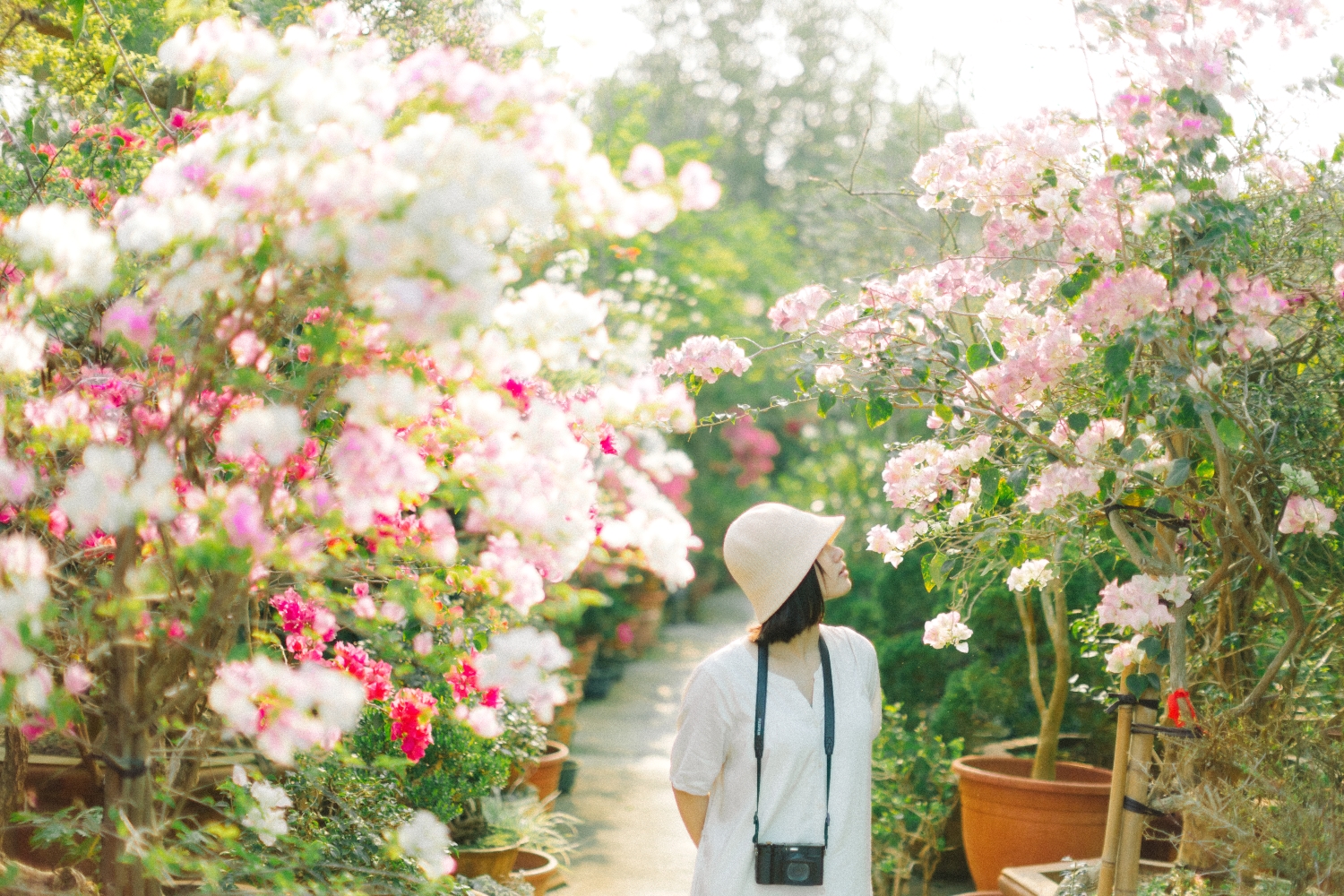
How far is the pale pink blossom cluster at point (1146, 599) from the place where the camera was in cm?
229

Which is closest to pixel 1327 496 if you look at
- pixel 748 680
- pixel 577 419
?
pixel 748 680

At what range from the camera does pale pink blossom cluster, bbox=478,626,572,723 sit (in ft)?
4.60

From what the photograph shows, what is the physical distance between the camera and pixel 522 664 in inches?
55.8

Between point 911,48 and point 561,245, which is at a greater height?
point 911,48

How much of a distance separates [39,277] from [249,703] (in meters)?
0.65

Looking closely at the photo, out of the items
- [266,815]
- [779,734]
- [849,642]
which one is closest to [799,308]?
[849,642]

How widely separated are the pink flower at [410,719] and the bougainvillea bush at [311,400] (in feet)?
2.65

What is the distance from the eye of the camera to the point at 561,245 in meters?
1.62

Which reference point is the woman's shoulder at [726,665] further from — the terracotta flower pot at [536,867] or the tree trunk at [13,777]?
the terracotta flower pot at [536,867]

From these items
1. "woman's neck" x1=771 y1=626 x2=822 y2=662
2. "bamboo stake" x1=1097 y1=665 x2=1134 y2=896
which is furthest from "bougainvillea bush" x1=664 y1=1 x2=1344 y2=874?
"woman's neck" x1=771 y1=626 x2=822 y2=662

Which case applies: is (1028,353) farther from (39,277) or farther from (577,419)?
(39,277)

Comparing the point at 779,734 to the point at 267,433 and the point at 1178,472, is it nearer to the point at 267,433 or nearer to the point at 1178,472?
the point at 1178,472

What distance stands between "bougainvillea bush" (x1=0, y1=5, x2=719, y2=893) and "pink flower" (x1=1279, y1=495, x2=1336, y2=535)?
125 centimetres

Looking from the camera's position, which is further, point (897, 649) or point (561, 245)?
point (897, 649)
